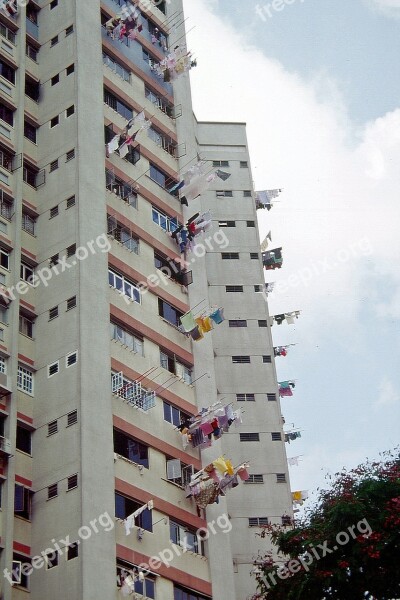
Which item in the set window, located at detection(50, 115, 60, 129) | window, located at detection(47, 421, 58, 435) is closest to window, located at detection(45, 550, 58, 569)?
window, located at detection(47, 421, 58, 435)

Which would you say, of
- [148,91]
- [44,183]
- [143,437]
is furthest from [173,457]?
[148,91]

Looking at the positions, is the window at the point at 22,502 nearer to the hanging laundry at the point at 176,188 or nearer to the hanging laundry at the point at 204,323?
the hanging laundry at the point at 204,323

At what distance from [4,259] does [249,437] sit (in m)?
18.1

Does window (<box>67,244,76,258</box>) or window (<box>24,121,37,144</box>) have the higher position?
window (<box>24,121,37,144</box>)

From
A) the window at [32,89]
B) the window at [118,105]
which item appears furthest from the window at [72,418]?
the window at [118,105]

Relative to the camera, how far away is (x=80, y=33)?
50281mm

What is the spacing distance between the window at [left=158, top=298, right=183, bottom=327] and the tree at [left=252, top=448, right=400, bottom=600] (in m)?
14.1

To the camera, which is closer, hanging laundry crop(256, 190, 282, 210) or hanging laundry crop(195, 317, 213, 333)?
hanging laundry crop(195, 317, 213, 333)

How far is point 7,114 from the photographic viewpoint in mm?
47031

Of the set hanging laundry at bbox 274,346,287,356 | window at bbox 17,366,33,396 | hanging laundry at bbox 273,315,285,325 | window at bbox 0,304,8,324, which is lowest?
window at bbox 17,366,33,396

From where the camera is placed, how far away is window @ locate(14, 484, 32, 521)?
38425 mm

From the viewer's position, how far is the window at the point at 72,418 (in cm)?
3950

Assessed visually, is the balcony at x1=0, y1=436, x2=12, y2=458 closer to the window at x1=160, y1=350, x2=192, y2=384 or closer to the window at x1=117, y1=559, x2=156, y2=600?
the window at x1=117, y1=559, x2=156, y2=600

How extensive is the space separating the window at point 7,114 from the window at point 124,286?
27.3ft
